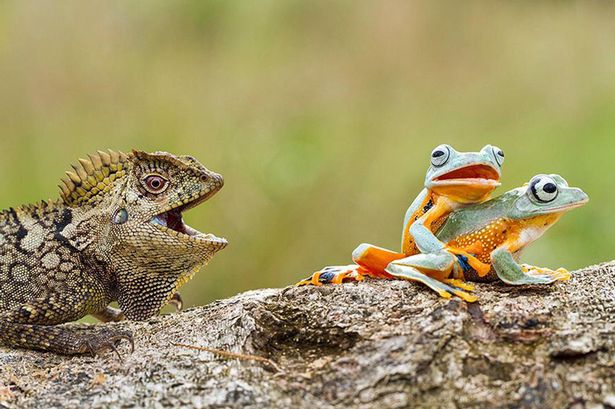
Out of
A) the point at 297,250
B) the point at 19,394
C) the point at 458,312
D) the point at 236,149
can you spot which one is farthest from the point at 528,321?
the point at 236,149

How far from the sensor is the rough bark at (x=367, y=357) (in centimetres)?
239

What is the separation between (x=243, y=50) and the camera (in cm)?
701

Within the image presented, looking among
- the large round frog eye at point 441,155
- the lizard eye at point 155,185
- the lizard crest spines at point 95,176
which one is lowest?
the large round frog eye at point 441,155

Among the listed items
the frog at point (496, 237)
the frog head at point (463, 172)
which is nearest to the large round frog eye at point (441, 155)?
the frog head at point (463, 172)

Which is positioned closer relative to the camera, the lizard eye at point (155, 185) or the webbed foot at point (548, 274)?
the webbed foot at point (548, 274)

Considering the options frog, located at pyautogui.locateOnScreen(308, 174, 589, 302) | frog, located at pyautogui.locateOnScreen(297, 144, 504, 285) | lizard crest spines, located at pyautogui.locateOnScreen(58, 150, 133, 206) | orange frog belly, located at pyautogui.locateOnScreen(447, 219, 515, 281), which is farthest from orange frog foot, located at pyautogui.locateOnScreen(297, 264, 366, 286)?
lizard crest spines, located at pyautogui.locateOnScreen(58, 150, 133, 206)

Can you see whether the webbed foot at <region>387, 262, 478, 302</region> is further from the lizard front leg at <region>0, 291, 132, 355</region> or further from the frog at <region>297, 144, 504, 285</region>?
the lizard front leg at <region>0, 291, 132, 355</region>

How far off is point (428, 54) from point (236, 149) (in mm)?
2138

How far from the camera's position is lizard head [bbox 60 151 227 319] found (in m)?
3.46

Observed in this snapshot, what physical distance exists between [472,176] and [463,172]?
40 millimetres

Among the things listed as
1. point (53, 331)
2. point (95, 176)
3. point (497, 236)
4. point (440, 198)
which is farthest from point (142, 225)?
point (497, 236)

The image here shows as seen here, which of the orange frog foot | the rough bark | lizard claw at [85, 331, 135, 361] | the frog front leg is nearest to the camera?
the rough bark

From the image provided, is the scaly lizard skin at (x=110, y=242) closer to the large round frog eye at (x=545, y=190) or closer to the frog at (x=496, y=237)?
the frog at (x=496, y=237)

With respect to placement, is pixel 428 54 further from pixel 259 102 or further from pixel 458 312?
pixel 458 312
